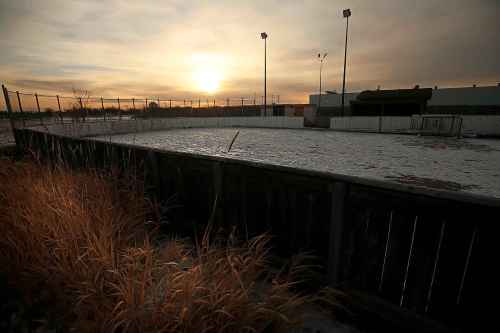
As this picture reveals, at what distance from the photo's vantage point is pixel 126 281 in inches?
63.6

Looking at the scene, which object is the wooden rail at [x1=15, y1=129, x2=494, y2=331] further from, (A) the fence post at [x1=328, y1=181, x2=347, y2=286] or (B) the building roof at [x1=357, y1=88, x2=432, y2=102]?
(B) the building roof at [x1=357, y1=88, x2=432, y2=102]

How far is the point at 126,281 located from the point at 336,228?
1.83 meters

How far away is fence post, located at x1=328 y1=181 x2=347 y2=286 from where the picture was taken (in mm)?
2223

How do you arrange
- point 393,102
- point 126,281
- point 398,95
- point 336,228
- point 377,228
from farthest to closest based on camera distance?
Result: 1. point 393,102
2. point 398,95
3. point 336,228
4. point 377,228
5. point 126,281

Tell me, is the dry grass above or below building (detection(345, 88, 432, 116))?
below

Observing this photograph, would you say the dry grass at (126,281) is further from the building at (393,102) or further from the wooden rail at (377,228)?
the building at (393,102)

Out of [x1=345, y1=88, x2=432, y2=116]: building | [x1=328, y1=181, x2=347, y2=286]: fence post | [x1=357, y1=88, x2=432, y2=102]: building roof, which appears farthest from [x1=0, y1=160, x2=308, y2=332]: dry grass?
[x1=357, y1=88, x2=432, y2=102]: building roof

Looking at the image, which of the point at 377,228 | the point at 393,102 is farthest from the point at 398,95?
the point at 377,228

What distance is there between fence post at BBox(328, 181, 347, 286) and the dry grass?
57 cm

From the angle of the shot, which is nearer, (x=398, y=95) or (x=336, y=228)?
(x=336, y=228)

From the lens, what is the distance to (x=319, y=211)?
96.8 inches

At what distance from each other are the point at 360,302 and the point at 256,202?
149cm

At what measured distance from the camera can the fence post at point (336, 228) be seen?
7.29ft

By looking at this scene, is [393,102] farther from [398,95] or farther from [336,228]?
[336,228]
